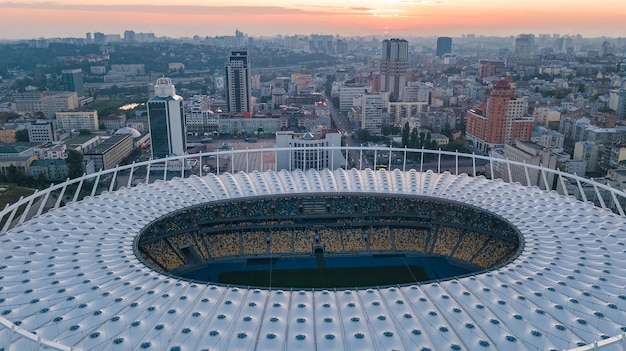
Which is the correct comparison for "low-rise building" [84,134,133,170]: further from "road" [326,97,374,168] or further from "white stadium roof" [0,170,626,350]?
"white stadium roof" [0,170,626,350]

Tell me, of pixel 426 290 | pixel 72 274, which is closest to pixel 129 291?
pixel 72 274

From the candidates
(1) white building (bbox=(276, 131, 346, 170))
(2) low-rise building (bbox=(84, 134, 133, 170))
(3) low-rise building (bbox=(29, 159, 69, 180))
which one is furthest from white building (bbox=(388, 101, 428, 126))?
(3) low-rise building (bbox=(29, 159, 69, 180))

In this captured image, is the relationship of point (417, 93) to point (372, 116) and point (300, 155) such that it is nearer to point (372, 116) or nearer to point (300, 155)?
point (372, 116)

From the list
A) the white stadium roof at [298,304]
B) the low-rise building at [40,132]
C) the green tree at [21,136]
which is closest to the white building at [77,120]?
the green tree at [21,136]

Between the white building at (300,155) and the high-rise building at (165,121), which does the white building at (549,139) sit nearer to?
the white building at (300,155)

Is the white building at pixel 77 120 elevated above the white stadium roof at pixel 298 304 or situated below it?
below

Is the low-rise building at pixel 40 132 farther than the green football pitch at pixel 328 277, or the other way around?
the low-rise building at pixel 40 132

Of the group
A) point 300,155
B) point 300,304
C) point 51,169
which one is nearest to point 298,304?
point 300,304
